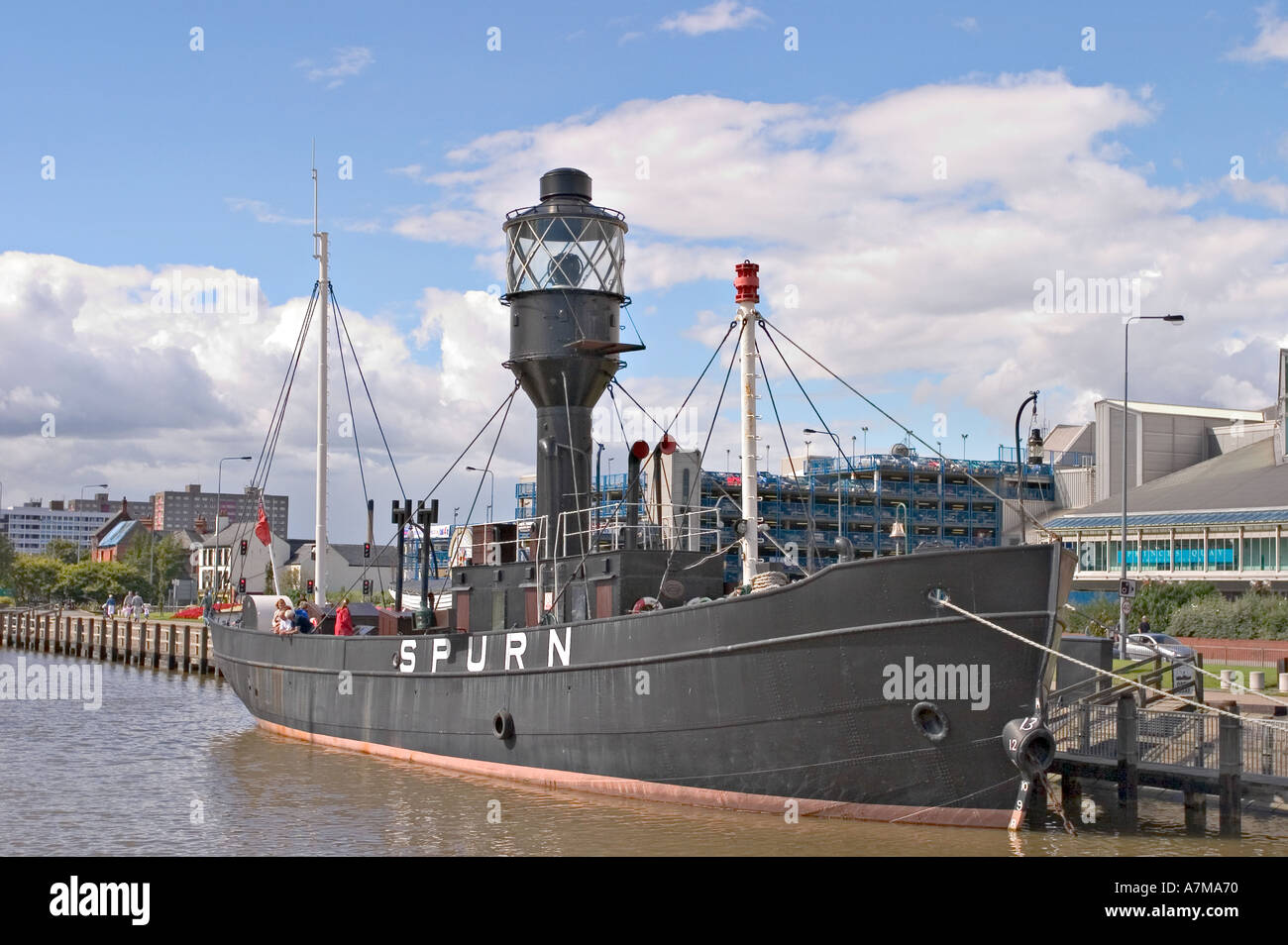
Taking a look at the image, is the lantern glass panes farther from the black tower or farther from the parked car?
the parked car

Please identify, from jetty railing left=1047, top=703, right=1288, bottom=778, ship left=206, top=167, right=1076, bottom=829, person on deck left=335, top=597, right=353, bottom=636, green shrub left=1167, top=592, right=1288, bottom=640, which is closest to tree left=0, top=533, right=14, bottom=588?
person on deck left=335, top=597, right=353, bottom=636

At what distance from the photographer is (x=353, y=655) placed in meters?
24.6

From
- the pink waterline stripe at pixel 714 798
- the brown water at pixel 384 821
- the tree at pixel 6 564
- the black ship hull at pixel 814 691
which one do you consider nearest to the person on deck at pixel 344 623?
the brown water at pixel 384 821

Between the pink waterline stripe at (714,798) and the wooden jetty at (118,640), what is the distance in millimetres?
25780

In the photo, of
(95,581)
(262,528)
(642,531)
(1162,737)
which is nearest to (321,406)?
(262,528)

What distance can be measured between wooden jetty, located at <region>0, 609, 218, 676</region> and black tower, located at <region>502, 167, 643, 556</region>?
81.3ft

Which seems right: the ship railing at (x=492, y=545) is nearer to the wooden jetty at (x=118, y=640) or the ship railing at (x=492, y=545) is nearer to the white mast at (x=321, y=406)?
the white mast at (x=321, y=406)

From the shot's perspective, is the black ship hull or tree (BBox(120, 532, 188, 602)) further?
tree (BBox(120, 532, 188, 602))

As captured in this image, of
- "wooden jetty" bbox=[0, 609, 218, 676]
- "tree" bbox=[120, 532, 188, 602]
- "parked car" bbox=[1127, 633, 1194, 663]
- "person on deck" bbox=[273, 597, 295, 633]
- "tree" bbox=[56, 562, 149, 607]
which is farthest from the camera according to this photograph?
"tree" bbox=[120, 532, 188, 602]

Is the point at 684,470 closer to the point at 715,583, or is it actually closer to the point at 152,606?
the point at 715,583

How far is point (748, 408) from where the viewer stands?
19.1 meters

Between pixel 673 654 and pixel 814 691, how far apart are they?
83.9 inches

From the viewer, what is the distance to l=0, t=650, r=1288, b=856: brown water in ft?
53.9

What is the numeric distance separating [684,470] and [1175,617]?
1082 inches
